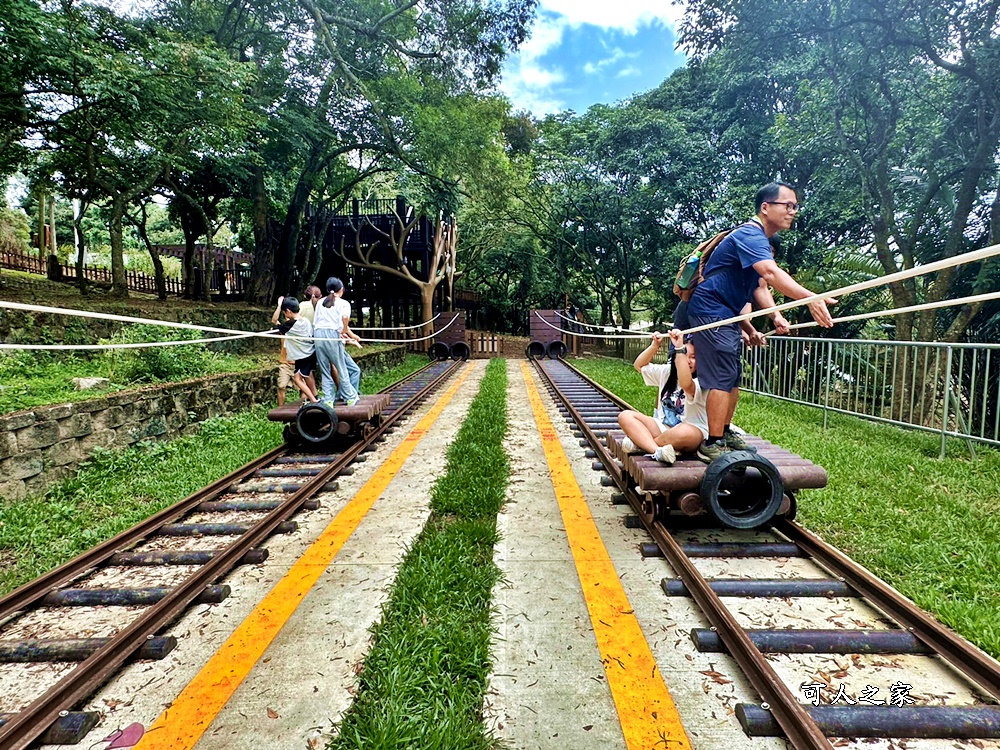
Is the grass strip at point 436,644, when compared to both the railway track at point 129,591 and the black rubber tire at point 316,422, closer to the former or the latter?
the railway track at point 129,591

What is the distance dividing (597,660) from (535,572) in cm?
78

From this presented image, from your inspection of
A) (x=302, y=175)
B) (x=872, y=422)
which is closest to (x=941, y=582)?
(x=872, y=422)

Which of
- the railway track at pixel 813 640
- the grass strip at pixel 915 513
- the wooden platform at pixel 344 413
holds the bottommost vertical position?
the railway track at pixel 813 640

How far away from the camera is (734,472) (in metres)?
2.96

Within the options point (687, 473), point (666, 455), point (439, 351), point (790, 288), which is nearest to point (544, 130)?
point (439, 351)

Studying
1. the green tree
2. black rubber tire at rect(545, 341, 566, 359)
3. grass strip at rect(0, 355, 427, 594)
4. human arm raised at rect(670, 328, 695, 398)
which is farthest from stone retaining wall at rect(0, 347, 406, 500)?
black rubber tire at rect(545, 341, 566, 359)

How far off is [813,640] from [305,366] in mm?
5683

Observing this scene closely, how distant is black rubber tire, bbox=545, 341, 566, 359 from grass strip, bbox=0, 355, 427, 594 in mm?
12798

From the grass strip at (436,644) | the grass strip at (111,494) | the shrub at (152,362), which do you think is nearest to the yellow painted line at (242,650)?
the grass strip at (436,644)

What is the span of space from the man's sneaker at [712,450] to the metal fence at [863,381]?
3.34 m

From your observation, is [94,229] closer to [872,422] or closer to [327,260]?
[327,260]

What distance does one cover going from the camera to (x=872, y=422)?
646 centimetres

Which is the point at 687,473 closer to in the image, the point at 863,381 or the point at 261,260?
the point at 863,381

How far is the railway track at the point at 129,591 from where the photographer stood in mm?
1827
